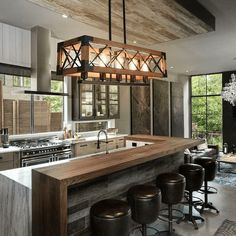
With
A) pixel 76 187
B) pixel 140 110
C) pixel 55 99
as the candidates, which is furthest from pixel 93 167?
pixel 140 110

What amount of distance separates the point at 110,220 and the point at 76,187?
474 millimetres

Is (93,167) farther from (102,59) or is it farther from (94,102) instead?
(94,102)

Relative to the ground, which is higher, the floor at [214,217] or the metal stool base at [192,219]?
the metal stool base at [192,219]

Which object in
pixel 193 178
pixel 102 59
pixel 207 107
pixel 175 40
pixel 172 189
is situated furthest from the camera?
pixel 207 107

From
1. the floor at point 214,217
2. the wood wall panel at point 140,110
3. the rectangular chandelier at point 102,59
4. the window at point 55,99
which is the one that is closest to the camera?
the rectangular chandelier at point 102,59

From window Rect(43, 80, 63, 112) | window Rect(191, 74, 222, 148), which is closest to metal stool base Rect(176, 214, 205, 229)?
window Rect(43, 80, 63, 112)

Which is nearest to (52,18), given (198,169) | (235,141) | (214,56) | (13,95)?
(13,95)

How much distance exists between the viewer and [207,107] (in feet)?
33.0

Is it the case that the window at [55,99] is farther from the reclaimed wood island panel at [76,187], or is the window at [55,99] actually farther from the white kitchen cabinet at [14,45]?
the reclaimed wood island panel at [76,187]

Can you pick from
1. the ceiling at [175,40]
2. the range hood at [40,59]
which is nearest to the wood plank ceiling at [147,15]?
the ceiling at [175,40]

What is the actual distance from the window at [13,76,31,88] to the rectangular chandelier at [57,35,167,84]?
252 cm

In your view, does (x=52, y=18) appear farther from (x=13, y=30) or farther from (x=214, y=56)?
(x=214, y=56)

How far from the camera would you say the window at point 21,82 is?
15.9 ft

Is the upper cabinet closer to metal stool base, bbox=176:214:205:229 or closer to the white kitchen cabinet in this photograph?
the white kitchen cabinet
